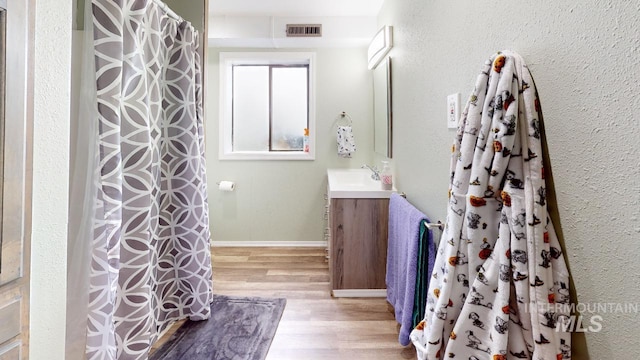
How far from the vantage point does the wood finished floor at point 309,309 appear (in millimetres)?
1803

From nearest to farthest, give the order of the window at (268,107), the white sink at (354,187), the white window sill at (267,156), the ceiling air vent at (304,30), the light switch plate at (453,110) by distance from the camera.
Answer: the light switch plate at (453,110)
the white sink at (354,187)
the ceiling air vent at (304,30)
the white window sill at (267,156)
the window at (268,107)

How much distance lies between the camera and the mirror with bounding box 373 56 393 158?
8.41 ft

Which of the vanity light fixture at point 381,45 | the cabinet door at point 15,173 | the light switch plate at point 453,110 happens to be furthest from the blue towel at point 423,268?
the vanity light fixture at point 381,45

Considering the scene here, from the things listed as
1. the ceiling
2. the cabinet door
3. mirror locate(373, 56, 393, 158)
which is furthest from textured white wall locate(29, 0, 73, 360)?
the ceiling

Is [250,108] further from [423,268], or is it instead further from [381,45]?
[423,268]

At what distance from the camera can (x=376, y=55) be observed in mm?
2939

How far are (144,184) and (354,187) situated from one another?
4.98ft

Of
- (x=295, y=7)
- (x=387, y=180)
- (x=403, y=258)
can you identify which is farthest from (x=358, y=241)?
(x=295, y=7)

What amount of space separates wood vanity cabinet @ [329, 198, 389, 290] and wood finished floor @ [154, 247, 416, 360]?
0.15 m

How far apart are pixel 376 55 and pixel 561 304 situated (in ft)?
8.53

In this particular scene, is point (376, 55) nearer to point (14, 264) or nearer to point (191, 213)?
point (191, 213)

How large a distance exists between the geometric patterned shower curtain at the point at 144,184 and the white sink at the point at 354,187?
0.96 meters

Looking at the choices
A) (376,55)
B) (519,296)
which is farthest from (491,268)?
(376,55)

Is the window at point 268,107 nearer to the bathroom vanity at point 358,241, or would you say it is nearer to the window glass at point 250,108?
the window glass at point 250,108
